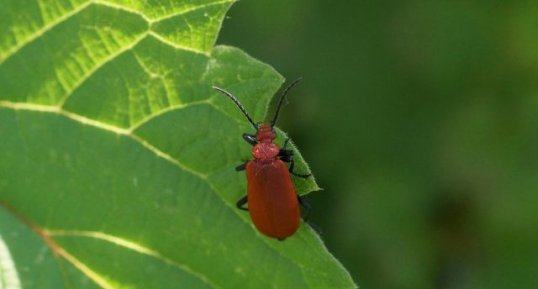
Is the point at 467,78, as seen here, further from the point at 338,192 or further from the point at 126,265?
the point at 126,265

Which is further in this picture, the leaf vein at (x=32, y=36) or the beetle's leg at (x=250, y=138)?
the beetle's leg at (x=250, y=138)

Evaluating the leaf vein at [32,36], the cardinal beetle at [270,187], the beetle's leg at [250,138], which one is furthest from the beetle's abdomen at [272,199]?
the leaf vein at [32,36]

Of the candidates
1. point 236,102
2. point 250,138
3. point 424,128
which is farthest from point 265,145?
point 424,128

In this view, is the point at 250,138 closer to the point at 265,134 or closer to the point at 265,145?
the point at 265,134

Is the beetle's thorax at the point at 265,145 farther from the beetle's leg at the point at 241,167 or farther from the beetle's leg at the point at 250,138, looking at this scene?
the beetle's leg at the point at 241,167

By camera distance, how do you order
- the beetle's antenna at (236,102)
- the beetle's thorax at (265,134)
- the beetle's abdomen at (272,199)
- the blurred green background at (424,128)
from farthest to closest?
the blurred green background at (424,128) < the beetle's thorax at (265,134) < the beetle's abdomen at (272,199) < the beetle's antenna at (236,102)

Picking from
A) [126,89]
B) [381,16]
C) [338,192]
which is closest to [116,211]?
[126,89]

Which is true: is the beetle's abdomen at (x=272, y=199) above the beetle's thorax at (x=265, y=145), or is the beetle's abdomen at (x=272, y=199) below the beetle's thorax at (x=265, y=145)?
below
